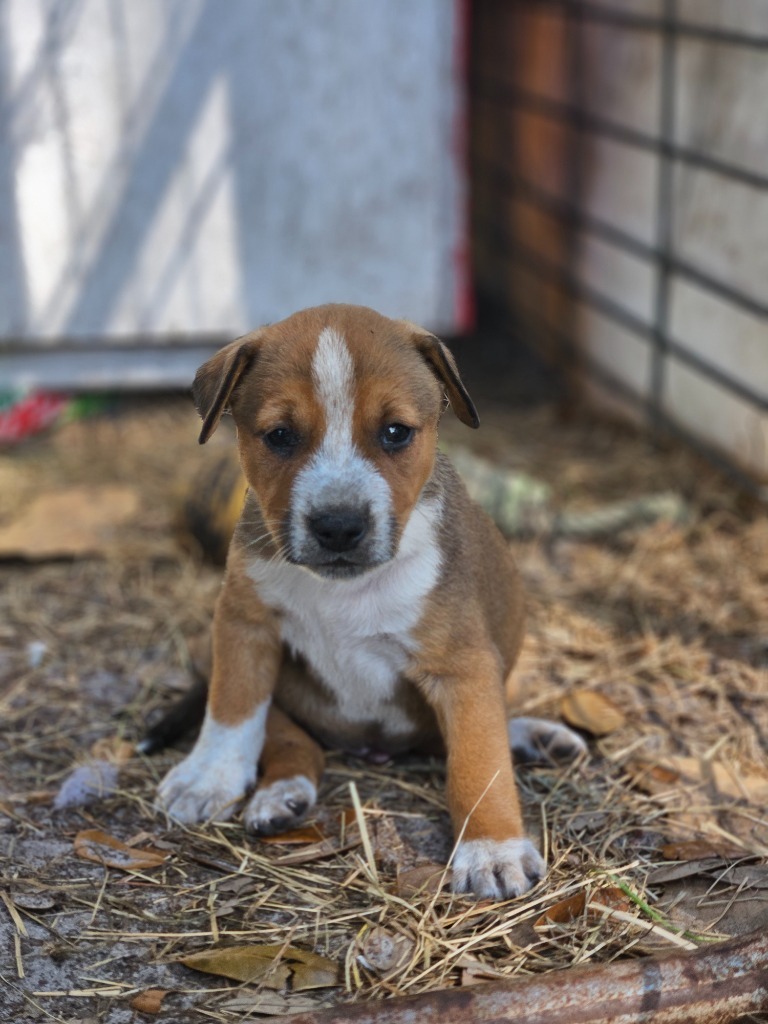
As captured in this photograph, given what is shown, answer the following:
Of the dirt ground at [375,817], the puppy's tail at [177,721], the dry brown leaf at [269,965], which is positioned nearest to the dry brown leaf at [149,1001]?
the dirt ground at [375,817]

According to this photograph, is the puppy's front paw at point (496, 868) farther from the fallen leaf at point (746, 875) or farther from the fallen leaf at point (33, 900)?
the fallen leaf at point (33, 900)

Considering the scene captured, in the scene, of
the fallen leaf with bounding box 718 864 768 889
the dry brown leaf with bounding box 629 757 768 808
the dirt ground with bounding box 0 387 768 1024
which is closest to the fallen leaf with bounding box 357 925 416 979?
the dirt ground with bounding box 0 387 768 1024

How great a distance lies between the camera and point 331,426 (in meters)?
3.57

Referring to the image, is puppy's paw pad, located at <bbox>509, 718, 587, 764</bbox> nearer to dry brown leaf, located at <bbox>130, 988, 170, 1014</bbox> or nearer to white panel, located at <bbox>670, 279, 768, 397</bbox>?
dry brown leaf, located at <bbox>130, 988, 170, 1014</bbox>

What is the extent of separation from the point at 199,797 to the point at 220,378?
1392 mm

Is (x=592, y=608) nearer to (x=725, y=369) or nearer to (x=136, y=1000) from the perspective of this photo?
(x=725, y=369)

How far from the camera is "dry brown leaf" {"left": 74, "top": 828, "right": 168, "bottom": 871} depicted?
3854 millimetres

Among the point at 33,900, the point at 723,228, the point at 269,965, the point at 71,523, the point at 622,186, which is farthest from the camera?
the point at 622,186

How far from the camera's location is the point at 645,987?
303 cm

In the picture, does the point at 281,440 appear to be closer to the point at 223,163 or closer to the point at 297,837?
the point at 297,837

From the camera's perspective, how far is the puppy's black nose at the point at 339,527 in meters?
3.50

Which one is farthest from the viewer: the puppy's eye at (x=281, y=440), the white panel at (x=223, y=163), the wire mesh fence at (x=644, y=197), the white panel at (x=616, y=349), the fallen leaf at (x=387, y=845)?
the white panel at (x=616, y=349)

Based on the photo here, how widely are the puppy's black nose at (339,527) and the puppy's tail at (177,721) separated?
1279mm

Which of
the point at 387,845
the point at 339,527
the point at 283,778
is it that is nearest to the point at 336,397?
the point at 339,527
